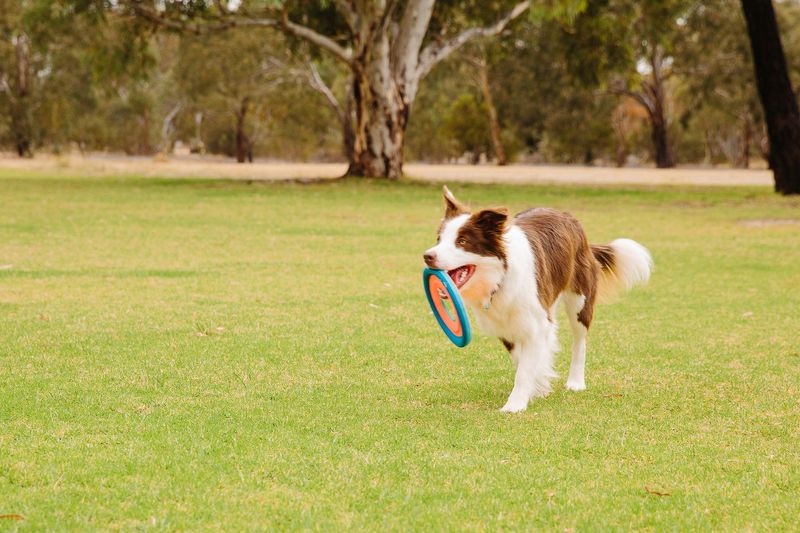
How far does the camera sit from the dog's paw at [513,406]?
6.21 m

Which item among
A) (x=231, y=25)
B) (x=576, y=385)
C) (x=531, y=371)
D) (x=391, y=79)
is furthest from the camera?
(x=391, y=79)

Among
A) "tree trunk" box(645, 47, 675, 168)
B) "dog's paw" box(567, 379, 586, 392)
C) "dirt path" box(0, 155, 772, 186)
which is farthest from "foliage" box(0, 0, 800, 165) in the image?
"dog's paw" box(567, 379, 586, 392)

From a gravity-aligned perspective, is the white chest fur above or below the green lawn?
above

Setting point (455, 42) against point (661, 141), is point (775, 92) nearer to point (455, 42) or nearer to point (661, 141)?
point (455, 42)

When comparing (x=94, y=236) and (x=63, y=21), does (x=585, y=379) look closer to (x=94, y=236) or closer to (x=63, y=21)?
(x=94, y=236)

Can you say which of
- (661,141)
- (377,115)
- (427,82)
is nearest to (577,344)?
(377,115)

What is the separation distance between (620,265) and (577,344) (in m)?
0.83

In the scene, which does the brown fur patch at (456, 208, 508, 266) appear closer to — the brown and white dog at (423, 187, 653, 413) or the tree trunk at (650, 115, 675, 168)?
the brown and white dog at (423, 187, 653, 413)

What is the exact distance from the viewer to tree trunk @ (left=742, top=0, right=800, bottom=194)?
25.5 metres

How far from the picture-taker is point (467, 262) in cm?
597

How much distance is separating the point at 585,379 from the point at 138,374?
307 cm

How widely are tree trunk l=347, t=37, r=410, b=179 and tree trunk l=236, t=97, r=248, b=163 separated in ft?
125

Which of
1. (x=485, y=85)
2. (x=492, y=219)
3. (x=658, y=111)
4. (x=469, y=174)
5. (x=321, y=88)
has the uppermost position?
(x=485, y=85)

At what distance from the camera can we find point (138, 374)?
695 centimetres
